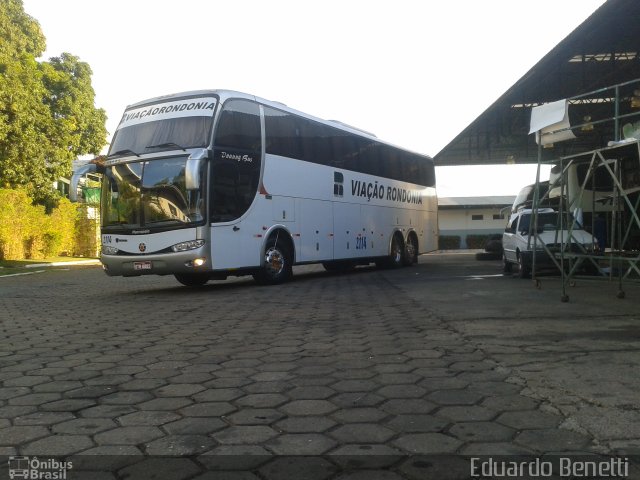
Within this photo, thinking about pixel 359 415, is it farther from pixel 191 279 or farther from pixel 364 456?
pixel 191 279

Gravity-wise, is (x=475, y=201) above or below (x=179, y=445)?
above

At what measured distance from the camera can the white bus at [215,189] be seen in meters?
11.3

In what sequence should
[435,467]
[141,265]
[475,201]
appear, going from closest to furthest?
[435,467], [141,265], [475,201]

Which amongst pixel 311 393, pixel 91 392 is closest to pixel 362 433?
pixel 311 393

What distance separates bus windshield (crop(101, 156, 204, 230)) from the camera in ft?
37.1

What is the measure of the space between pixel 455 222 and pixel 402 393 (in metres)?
49.5

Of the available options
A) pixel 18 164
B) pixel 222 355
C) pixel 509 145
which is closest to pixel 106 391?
pixel 222 355

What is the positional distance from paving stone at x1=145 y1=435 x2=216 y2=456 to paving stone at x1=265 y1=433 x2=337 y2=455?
0.32 meters

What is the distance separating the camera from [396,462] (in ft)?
9.37

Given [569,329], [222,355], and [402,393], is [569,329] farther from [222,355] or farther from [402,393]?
[222,355]

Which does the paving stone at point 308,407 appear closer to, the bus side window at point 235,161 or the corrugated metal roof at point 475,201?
the bus side window at point 235,161

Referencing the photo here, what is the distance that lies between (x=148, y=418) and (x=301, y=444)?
1.01m

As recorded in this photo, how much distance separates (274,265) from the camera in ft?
43.8

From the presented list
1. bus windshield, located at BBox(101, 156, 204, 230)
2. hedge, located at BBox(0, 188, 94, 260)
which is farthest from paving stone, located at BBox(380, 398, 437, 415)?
hedge, located at BBox(0, 188, 94, 260)
